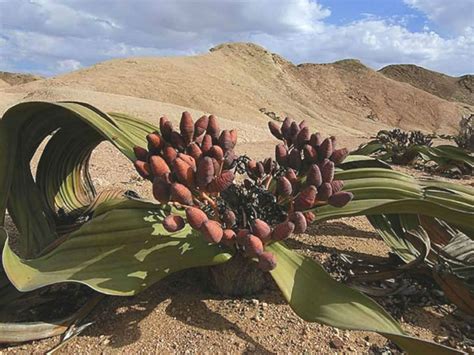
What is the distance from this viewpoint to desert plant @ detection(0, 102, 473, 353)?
0.74 metres

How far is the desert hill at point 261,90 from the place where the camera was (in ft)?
32.2

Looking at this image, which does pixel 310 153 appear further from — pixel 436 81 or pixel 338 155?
pixel 436 81

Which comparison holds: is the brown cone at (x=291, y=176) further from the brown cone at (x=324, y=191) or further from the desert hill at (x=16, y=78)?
the desert hill at (x=16, y=78)

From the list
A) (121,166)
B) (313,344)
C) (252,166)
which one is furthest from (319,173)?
(121,166)

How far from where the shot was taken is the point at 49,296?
0.94 m

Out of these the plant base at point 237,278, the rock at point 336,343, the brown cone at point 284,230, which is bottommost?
the rock at point 336,343

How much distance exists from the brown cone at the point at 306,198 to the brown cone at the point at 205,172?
156 millimetres

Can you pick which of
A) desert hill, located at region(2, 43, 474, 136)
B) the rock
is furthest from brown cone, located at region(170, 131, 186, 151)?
desert hill, located at region(2, 43, 474, 136)

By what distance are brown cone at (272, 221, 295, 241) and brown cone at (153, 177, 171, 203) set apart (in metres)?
0.19

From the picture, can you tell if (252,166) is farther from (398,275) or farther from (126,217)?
(398,275)

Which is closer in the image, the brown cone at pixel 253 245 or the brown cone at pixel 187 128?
the brown cone at pixel 253 245

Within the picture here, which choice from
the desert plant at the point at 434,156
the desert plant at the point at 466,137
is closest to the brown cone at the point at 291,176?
the desert plant at the point at 434,156

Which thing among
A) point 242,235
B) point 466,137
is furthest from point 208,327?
point 466,137

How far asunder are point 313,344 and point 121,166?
2.02 meters
